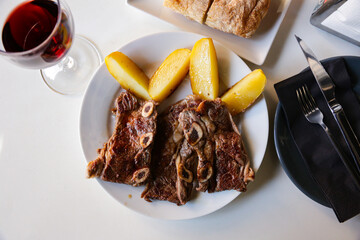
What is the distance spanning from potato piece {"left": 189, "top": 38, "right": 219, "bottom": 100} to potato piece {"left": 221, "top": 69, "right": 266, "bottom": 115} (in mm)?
82

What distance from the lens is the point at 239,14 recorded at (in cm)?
168

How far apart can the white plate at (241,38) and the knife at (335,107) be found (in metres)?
0.27

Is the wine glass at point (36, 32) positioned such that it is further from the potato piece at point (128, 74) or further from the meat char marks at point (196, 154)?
the meat char marks at point (196, 154)

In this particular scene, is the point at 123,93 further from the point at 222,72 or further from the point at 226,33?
the point at 226,33

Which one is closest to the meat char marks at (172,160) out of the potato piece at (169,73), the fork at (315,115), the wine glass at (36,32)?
the potato piece at (169,73)

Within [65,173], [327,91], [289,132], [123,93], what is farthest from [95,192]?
[327,91]

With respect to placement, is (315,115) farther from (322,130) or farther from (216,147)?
(216,147)

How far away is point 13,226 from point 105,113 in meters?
0.91

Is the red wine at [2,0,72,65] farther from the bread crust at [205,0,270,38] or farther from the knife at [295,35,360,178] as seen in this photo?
the knife at [295,35,360,178]

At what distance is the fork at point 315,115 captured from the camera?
5.28 ft

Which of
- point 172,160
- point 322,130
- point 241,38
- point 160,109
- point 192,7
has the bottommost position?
point 172,160

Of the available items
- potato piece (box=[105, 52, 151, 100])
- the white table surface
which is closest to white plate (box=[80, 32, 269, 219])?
potato piece (box=[105, 52, 151, 100])

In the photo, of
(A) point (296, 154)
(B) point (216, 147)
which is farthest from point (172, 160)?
(A) point (296, 154)

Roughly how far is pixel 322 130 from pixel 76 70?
1.44 meters
